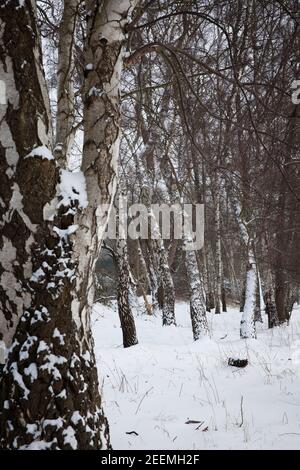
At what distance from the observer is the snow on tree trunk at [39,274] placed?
1.73m

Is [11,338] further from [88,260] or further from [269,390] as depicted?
[269,390]

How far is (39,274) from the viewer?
1815 mm

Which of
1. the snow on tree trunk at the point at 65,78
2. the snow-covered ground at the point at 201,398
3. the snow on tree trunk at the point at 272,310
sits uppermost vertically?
the snow on tree trunk at the point at 65,78

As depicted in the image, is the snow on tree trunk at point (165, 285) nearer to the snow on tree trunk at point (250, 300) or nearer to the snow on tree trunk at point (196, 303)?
the snow on tree trunk at point (196, 303)

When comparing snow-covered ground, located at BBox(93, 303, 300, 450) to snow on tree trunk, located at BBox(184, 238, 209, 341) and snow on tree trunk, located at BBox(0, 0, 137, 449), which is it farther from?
snow on tree trunk, located at BBox(184, 238, 209, 341)

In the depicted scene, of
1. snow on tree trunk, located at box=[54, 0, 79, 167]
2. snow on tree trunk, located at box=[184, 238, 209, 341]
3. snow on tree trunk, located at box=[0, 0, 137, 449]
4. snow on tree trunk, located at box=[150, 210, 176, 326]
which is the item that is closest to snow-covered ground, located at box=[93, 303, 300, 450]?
snow on tree trunk, located at box=[0, 0, 137, 449]

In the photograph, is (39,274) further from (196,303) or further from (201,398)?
(196,303)

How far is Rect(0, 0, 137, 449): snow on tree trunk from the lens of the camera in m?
1.73

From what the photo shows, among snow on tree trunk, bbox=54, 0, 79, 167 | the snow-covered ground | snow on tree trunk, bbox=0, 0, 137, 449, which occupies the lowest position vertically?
the snow-covered ground

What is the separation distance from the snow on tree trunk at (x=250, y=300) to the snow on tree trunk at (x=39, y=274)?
6426mm

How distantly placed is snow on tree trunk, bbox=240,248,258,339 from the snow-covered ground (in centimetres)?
109

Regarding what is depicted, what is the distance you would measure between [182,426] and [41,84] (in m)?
2.65

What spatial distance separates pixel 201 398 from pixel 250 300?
4.60 meters

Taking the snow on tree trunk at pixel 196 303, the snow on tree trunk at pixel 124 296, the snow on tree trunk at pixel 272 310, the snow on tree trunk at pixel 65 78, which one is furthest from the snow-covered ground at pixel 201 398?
the snow on tree trunk at pixel 272 310
